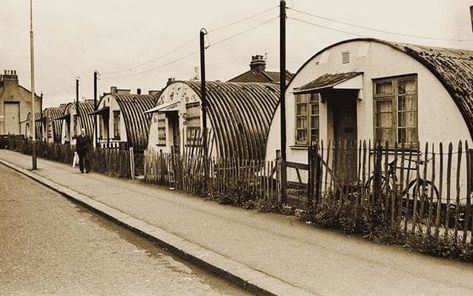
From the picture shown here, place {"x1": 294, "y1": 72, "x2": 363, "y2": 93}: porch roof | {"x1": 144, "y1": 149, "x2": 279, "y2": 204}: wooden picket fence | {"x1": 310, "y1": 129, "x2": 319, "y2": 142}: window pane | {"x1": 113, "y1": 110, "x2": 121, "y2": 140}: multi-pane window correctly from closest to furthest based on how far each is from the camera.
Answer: {"x1": 294, "y1": 72, "x2": 363, "y2": 93}: porch roof
{"x1": 144, "y1": 149, "x2": 279, "y2": 204}: wooden picket fence
{"x1": 310, "y1": 129, "x2": 319, "y2": 142}: window pane
{"x1": 113, "y1": 110, "x2": 121, "y2": 140}: multi-pane window

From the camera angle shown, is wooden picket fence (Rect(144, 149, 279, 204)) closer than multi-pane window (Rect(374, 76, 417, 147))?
No

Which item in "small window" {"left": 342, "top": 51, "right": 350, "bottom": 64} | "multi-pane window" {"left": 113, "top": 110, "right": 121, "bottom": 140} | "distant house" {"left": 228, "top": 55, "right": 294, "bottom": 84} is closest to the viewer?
"small window" {"left": 342, "top": 51, "right": 350, "bottom": 64}

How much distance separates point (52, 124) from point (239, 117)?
110 feet

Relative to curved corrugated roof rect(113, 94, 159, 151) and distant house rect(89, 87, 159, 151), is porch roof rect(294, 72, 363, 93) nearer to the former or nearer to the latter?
distant house rect(89, 87, 159, 151)

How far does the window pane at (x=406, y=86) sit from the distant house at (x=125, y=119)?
666 inches

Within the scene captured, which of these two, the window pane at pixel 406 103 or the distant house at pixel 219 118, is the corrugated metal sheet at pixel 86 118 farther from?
the window pane at pixel 406 103

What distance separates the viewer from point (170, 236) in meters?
9.47

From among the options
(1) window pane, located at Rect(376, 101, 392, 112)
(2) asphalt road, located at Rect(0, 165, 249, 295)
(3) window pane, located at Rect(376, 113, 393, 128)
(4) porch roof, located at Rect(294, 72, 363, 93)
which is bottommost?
(2) asphalt road, located at Rect(0, 165, 249, 295)

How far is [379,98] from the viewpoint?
39.3 feet

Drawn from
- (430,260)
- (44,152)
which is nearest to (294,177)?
(430,260)

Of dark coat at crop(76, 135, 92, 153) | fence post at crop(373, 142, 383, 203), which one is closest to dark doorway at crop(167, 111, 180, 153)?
dark coat at crop(76, 135, 92, 153)

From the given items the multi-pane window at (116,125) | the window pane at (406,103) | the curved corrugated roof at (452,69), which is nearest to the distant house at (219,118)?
the multi-pane window at (116,125)

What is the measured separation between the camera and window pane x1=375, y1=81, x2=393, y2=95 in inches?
461

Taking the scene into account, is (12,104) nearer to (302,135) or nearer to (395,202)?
(302,135)
